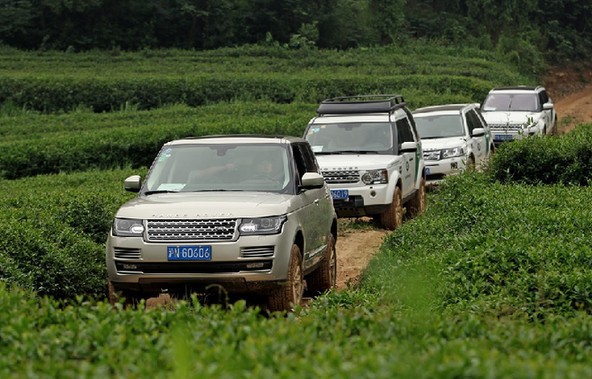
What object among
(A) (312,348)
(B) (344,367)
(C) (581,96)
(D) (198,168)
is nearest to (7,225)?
(D) (198,168)

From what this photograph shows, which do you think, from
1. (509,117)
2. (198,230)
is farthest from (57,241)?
(509,117)

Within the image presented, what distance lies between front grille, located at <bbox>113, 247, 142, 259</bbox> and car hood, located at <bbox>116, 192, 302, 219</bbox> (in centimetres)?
32

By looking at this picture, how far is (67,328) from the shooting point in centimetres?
652

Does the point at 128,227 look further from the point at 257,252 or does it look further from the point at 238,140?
the point at 238,140

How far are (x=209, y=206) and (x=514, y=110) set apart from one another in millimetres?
22058

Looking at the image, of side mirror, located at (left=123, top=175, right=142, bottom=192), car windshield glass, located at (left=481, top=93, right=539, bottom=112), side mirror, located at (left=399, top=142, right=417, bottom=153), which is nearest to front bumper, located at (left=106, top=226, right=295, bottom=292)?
side mirror, located at (left=123, top=175, right=142, bottom=192)

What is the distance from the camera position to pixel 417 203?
20.4 meters

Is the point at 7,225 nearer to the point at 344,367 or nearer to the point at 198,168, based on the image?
the point at 198,168

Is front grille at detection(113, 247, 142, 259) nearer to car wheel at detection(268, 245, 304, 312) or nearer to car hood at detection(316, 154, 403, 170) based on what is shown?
car wheel at detection(268, 245, 304, 312)

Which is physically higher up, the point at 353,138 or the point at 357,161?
the point at 353,138

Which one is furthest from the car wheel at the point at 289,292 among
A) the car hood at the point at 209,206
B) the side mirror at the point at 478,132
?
the side mirror at the point at 478,132

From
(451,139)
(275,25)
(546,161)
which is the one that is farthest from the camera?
(275,25)

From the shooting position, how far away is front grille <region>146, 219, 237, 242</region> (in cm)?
1045

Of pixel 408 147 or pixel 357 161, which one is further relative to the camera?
pixel 408 147
